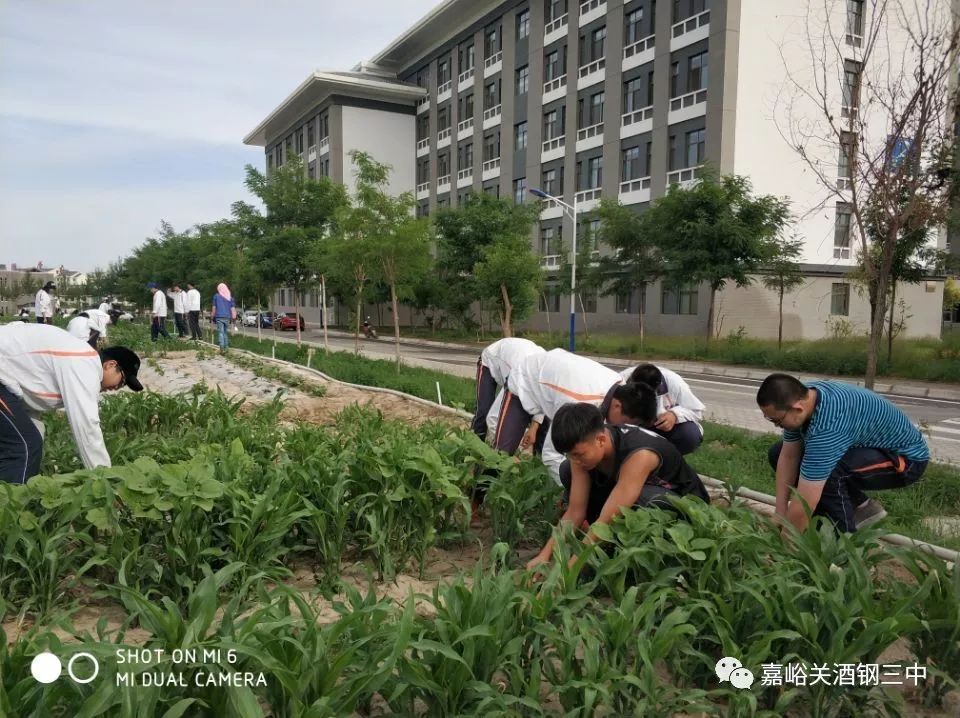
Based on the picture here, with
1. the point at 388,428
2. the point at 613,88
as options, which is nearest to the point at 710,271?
the point at 613,88

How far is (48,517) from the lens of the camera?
10.6 ft

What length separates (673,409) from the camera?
4.86m

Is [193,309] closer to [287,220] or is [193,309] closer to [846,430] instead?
[287,220]

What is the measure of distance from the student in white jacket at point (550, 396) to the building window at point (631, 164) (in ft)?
87.0

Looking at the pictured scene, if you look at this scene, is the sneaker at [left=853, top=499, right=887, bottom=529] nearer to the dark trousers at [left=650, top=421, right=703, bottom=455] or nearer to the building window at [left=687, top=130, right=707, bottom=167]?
the dark trousers at [left=650, top=421, right=703, bottom=455]

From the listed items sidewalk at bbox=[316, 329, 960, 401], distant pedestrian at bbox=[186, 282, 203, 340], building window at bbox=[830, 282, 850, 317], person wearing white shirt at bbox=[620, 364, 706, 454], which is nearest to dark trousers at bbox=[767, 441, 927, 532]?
person wearing white shirt at bbox=[620, 364, 706, 454]

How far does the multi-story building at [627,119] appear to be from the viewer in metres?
26.2

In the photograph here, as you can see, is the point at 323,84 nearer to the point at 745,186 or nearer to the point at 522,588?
the point at 745,186

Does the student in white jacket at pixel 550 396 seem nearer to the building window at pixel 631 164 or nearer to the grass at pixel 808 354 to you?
the grass at pixel 808 354

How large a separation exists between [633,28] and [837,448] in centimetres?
2989

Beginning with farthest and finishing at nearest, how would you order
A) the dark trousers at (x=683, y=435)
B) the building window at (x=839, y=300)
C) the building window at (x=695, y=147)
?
the building window at (x=839, y=300), the building window at (x=695, y=147), the dark trousers at (x=683, y=435)

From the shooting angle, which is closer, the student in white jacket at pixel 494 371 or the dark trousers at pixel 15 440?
the dark trousers at pixel 15 440

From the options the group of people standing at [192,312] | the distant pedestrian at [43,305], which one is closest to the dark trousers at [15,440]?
the group of people standing at [192,312]

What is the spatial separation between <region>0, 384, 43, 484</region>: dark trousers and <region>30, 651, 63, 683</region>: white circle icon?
6.72 ft
